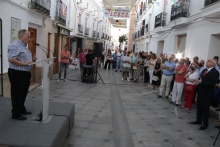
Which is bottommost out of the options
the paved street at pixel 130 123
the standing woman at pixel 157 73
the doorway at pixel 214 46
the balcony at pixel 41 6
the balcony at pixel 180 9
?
the paved street at pixel 130 123

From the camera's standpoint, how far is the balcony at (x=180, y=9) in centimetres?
1110

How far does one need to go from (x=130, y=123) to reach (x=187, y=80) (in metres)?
2.59

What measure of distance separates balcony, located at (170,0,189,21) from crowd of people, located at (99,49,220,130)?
7.70 feet

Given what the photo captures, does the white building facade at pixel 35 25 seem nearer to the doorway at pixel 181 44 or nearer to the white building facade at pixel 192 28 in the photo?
the white building facade at pixel 192 28

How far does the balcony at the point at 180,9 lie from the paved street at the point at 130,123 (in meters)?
4.86

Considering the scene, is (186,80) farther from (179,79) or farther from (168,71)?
(168,71)

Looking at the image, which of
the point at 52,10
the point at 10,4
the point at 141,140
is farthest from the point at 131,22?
the point at 141,140

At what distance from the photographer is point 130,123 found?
18.8 feet

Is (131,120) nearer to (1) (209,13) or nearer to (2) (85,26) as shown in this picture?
(1) (209,13)

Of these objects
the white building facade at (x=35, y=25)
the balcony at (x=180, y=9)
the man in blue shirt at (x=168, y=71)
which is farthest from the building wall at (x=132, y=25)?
the man in blue shirt at (x=168, y=71)

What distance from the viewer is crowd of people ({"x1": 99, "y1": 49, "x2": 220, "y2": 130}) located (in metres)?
5.54

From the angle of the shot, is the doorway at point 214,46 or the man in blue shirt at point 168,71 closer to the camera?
the man in blue shirt at point 168,71

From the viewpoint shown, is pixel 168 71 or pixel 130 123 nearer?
pixel 130 123

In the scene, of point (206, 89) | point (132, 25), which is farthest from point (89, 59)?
point (132, 25)
